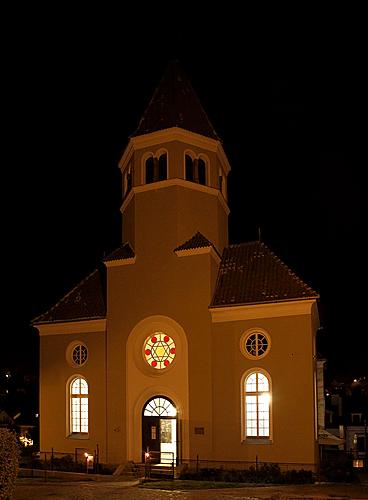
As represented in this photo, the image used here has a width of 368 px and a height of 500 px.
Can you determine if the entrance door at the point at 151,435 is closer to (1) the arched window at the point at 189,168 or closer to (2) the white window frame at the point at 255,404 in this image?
(2) the white window frame at the point at 255,404

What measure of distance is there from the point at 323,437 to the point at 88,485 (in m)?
10.8

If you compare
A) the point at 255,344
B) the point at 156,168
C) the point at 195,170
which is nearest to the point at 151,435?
the point at 255,344

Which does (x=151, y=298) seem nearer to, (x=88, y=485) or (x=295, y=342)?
(x=295, y=342)

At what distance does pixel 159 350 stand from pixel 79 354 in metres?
4.03

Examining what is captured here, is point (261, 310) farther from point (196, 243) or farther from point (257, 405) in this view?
point (196, 243)

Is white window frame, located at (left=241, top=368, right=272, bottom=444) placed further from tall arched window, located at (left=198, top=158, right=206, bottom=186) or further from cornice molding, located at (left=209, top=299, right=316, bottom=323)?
tall arched window, located at (left=198, top=158, right=206, bottom=186)

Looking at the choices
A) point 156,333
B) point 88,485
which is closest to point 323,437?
point 156,333

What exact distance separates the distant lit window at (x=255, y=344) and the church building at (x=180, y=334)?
4 centimetres

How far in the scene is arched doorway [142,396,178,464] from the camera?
2795 cm

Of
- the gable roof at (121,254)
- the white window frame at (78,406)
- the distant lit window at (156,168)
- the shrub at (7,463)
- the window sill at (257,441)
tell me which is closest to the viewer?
the shrub at (7,463)

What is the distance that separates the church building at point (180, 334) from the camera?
27.2m

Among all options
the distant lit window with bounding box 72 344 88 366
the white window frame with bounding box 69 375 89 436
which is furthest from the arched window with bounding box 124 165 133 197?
the white window frame with bounding box 69 375 89 436

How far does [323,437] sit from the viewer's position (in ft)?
98.6

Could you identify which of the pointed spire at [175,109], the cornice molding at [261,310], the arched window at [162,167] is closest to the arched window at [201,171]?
the pointed spire at [175,109]
